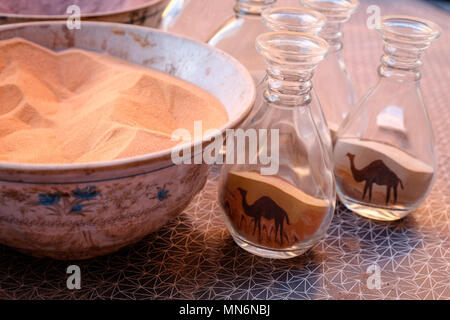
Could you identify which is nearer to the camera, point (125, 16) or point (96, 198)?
point (96, 198)

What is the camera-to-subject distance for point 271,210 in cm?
52

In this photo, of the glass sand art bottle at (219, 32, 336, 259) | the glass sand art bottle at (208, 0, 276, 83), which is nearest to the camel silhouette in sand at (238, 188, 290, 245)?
the glass sand art bottle at (219, 32, 336, 259)

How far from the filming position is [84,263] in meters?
0.54

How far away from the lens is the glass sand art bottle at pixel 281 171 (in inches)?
20.6

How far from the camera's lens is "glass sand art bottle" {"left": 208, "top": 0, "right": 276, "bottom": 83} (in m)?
0.73

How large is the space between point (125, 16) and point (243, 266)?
1.26 ft

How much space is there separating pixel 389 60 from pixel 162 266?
332 mm

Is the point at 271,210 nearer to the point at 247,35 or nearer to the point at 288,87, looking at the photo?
the point at 288,87

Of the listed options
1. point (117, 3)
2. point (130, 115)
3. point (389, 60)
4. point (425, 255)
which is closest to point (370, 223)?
point (425, 255)

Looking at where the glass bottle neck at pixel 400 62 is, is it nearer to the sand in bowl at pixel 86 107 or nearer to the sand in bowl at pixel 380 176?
the sand in bowl at pixel 380 176

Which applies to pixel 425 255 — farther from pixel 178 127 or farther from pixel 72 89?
pixel 72 89

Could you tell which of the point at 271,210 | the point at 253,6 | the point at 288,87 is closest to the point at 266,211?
the point at 271,210

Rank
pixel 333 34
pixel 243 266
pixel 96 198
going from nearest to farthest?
pixel 96 198 < pixel 243 266 < pixel 333 34

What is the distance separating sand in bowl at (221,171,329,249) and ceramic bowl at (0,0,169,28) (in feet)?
1.03
